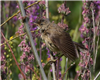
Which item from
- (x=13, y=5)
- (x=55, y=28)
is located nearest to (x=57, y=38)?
(x=55, y=28)

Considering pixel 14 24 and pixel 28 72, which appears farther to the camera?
pixel 14 24

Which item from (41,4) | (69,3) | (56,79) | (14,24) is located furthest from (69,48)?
(69,3)

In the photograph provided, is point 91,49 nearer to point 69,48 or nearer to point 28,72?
point 69,48

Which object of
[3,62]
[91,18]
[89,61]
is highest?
[91,18]

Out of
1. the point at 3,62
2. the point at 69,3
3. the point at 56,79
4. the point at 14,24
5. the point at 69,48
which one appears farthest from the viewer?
the point at 69,3

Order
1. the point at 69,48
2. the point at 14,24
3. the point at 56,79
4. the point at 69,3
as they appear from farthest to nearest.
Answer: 1. the point at 69,3
2. the point at 14,24
3. the point at 69,48
4. the point at 56,79

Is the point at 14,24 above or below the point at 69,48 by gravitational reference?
above

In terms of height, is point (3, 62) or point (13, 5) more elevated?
point (13, 5)

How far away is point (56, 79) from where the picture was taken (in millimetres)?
1734

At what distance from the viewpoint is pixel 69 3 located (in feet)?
15.1

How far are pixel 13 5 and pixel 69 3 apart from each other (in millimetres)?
1501

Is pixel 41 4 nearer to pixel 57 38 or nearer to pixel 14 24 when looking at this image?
pixel 57 38

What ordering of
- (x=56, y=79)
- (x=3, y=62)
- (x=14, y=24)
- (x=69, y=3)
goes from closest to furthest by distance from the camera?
1. (x=56, y=79)
2. (x=3, y=62)
3. (x=14, y=24)
4. (x=69, y=3)

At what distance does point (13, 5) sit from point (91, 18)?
173 centimetres
